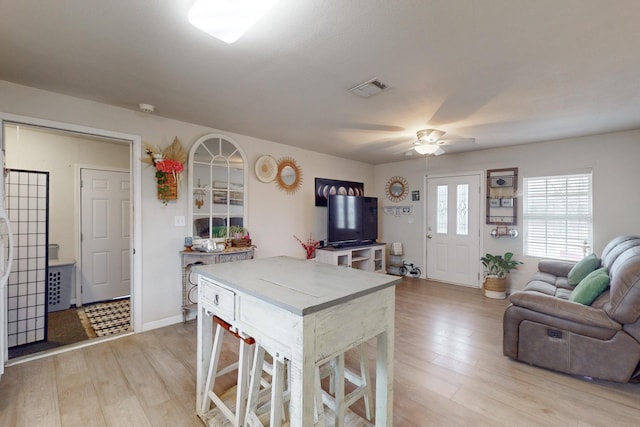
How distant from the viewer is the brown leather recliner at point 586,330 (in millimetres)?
2049

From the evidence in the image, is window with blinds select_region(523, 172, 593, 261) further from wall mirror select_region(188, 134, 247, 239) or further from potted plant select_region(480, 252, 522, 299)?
A: wall mirror select_region(188, 134, 247, 239)

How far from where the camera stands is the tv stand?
180 inches

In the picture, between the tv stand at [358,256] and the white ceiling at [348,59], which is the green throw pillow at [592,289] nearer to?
the white ceiling at [348,59]

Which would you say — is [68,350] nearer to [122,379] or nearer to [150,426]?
[122,379]

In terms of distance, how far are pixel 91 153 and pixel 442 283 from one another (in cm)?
603

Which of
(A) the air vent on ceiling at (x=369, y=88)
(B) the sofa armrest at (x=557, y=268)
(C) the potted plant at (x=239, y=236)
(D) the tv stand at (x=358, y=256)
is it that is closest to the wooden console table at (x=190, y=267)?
(C) the potted plant at (x=239, y=236)

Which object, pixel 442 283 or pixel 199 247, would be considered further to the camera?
pixel 442 283

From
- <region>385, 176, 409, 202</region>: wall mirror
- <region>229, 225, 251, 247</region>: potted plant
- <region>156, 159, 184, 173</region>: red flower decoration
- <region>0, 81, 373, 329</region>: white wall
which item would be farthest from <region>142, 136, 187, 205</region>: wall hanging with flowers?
<region>385, 176, 409, 202</region>: wall mirror

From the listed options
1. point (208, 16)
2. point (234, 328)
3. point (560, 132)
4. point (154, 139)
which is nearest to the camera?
point (208, 16)

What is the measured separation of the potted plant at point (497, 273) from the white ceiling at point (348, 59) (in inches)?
82.3

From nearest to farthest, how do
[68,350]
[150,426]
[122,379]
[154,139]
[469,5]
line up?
[469,5] < [150,426] < [122,379] < [68,350] < [154,139]

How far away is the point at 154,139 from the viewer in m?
3.12

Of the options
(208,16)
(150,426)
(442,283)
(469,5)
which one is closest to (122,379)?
(150,426)

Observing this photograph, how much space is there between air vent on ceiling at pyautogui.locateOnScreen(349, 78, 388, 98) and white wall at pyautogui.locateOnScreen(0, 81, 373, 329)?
2.00 m
